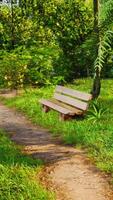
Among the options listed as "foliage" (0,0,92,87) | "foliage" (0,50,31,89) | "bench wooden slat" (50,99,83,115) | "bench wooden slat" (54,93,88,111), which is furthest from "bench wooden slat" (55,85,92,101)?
"foliage" (0,0,92,87)

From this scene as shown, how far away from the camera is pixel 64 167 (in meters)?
8.95

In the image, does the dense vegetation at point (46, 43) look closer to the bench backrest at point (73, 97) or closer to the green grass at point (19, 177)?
the bench backrest at point (73, 97)

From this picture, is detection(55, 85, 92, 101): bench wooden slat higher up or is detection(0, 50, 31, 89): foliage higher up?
detection(55, 85, 92, 101): bench wooden slat

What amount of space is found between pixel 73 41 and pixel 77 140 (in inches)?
497

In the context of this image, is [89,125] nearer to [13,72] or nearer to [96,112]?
[96,112]

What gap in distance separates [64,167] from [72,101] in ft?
15.2

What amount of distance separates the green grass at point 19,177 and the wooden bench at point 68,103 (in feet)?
10.2

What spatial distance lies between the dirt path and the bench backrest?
116 centimetres

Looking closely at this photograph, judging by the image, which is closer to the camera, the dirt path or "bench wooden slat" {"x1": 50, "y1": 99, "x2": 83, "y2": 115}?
the dirt path

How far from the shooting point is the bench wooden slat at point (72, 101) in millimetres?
12603

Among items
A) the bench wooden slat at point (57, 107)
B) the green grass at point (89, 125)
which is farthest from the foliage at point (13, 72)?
the bench wooden slat at point (57, 107)

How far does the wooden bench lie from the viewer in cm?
1264

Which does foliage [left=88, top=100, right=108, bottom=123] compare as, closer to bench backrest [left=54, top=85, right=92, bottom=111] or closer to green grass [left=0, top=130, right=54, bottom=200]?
bench backrest [left=54, top=85, right=92, bottom=111]

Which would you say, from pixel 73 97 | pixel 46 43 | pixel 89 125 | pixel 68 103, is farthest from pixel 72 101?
pixel 46 43
